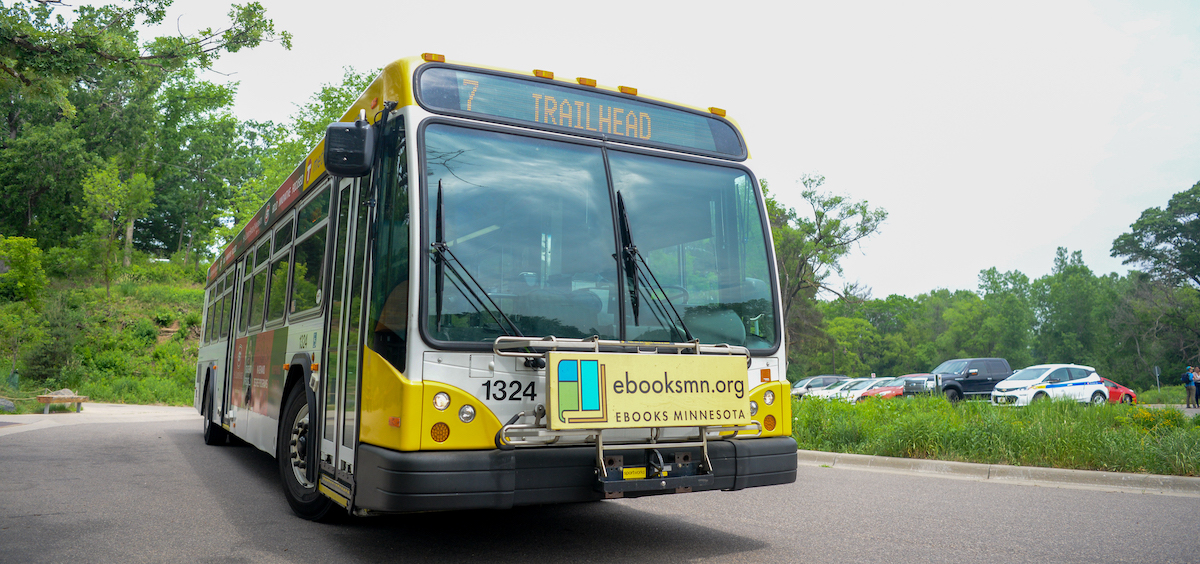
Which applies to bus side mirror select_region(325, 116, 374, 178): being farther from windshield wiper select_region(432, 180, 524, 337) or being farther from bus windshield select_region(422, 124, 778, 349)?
windshield wiper select_region(432, 180, 524, 337)

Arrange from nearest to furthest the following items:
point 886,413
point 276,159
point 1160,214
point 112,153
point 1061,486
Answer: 1. point 1061,486
2. point 886,413
3. point 276,159
4. point 112,153
5. point 1160,214

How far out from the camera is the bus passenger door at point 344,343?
4.78 meters

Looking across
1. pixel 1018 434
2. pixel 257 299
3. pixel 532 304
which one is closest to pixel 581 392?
pixel 532 304

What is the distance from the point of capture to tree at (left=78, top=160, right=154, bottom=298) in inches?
1588

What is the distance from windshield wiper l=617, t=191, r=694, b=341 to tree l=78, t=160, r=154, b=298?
42.2 m

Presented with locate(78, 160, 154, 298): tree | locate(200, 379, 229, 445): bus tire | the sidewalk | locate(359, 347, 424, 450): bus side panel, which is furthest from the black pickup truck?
locate(78, 160, 154, 298): tree

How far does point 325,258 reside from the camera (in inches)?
227

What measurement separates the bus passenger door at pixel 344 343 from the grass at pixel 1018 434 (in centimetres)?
806

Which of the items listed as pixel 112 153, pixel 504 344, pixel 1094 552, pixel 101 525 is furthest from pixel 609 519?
Answer: pixel 112 153

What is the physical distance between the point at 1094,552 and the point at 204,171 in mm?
66313

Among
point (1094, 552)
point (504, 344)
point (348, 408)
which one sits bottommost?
point (1094, 552)

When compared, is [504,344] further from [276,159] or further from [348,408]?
[276,159]

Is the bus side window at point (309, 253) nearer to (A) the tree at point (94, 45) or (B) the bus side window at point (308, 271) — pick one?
(B) the bus side window at point (308, 271)

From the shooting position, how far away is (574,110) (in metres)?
5.21
